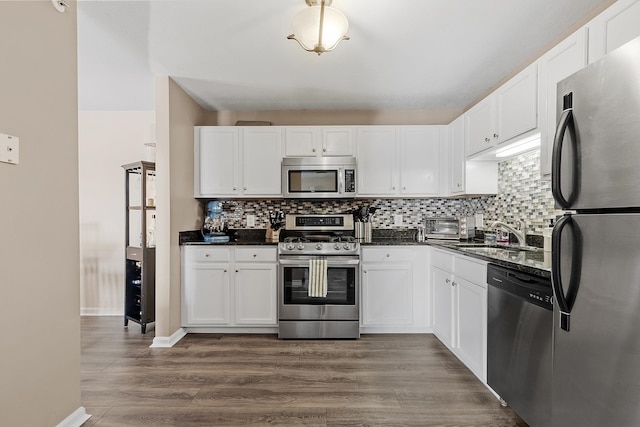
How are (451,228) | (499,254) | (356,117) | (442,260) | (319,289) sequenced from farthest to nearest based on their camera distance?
1. (356,117)
2. (451,228)
3. (319,289)
4. (442,260)
5. (499,254)

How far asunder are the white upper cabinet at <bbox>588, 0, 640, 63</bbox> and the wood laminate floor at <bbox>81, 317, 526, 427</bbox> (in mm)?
2079

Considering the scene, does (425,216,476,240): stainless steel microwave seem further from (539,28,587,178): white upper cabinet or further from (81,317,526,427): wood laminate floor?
(539,28,587,178): white upper cabinet

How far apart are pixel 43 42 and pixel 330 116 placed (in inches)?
107

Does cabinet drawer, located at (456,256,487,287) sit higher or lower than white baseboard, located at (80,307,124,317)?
higher

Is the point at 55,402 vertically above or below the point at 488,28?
below

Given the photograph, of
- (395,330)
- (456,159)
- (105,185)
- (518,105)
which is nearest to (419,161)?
(456,159)

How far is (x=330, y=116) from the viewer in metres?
3.88

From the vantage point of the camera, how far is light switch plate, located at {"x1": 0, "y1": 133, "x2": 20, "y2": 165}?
1.40 meters

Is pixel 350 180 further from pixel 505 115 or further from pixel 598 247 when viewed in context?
pixel 598 247

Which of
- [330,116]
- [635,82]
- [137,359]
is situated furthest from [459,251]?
[137,359]

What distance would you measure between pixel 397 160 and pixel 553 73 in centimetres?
176

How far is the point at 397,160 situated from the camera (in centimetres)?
360

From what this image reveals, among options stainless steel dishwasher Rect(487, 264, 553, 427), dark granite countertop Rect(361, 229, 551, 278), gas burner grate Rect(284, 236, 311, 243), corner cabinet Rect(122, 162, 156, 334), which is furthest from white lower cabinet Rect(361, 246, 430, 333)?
corner cabinet Rect(122, 162, 156, 334)

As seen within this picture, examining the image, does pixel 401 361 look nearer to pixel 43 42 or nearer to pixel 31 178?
pixel 31 178
